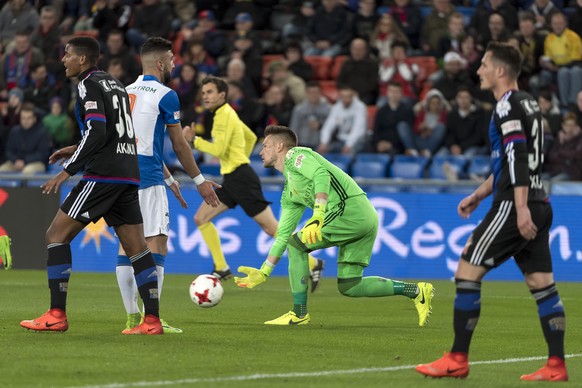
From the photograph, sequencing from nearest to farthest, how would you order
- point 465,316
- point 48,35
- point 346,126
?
1. point 465,316
2. point 346,126
3. point 48,35

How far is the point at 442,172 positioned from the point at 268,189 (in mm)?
2908

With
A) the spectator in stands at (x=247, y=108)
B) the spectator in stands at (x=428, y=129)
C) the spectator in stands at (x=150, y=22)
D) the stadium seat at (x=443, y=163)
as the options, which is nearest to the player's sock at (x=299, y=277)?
the stadium seat at (x=443, y=163)

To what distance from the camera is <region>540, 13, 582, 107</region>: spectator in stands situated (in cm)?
2100

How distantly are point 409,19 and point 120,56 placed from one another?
5.57 meters

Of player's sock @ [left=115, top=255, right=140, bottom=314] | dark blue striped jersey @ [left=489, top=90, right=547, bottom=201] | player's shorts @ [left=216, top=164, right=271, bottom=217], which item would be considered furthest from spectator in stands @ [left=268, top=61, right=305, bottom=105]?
dark blue striped jersey @ [left=489, top=90, right=547, bottom=201]

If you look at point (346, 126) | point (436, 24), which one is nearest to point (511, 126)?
point (346, 126)

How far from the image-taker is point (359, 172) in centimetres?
2050

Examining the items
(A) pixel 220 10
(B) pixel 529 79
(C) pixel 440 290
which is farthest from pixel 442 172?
(A) pixel 220 10

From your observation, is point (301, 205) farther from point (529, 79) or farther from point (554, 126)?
point (529, 79)

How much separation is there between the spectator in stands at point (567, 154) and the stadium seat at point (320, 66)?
572 centimetres

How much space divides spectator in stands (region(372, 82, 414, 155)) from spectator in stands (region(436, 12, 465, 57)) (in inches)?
73.6

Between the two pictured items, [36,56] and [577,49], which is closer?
[577,49]

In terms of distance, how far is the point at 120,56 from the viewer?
23.4 m

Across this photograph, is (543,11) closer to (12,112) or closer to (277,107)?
(277,107)
